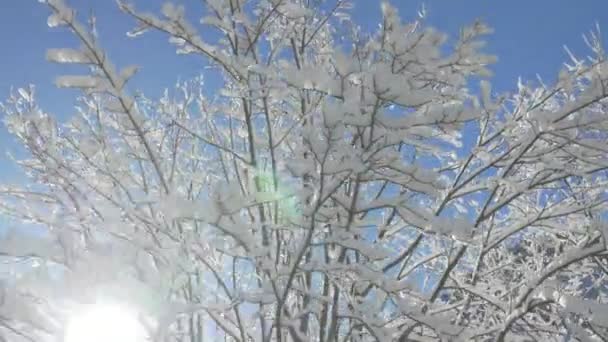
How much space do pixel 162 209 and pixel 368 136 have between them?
906mm

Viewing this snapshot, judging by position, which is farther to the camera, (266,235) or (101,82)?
(266,235)

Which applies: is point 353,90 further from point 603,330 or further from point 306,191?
point 603,330

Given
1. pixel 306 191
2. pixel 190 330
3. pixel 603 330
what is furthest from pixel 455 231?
pixel 190 330

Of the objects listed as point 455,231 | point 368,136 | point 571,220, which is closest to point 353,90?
point 368,136

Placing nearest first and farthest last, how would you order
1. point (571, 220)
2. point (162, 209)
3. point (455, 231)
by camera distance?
point (162, 209) → point (455, 231) → point (571, 220)

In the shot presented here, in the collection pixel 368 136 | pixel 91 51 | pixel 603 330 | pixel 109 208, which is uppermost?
pixel 91 51

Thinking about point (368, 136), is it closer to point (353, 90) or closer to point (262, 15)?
point (353, 90)

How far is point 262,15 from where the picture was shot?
9.95 ft

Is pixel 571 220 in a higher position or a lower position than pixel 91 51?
lower

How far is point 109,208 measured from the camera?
3.27m

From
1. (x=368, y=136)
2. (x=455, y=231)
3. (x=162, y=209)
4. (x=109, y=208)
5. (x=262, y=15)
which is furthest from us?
(x=109, y=208)

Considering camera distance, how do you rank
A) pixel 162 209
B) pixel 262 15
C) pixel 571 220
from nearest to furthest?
pixel 162 209 → pixel 262 15 → pixel 571 220

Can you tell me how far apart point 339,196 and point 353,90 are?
2.00 ft

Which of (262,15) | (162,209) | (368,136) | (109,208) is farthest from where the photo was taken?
(109,208)
